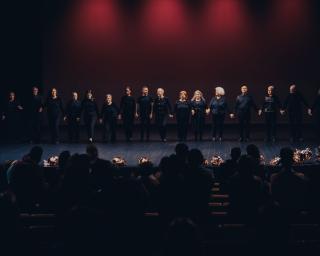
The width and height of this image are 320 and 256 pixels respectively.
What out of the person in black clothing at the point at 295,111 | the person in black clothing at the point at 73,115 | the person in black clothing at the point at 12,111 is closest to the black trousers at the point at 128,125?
the person in black clothing at the point at 73,115

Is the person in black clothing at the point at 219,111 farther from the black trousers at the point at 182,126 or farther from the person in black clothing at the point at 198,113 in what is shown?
the black trousers at the point at 182,126

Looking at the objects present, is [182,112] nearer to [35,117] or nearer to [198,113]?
[198,113]

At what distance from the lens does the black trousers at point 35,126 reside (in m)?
18.0

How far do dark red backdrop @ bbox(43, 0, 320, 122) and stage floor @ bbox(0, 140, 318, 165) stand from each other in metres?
4.03

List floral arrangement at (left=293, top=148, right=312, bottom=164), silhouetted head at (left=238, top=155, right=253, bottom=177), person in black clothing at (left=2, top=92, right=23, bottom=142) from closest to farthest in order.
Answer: silhouetted head at (left=238, top=155, right=253, bottom=177) → floral arrangement at (left=293, top=148, right=312, bottom=164) → person in black clothing at (left=2, top=92, right=23, bottom=142)

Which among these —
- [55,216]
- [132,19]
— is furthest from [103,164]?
[132,19]

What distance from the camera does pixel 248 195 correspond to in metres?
6.78

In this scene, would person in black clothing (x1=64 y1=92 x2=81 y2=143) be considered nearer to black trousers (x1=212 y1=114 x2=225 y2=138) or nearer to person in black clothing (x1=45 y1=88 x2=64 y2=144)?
person in black clothing (x1=45 y1=88 x2=64 y2=144)

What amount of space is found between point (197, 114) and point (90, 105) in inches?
132

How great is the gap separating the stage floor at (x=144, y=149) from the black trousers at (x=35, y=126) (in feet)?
2.13

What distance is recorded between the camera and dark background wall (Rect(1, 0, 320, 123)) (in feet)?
68.0

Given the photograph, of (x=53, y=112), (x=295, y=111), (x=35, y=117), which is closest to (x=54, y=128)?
(x=53, y=112)

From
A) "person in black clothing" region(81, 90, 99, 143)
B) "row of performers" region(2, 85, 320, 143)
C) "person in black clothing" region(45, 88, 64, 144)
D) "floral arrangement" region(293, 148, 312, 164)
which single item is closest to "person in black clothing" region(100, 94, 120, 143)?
"row of performers" region(2, 85, 320, 143)

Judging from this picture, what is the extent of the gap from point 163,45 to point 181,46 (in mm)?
662
